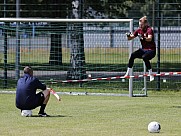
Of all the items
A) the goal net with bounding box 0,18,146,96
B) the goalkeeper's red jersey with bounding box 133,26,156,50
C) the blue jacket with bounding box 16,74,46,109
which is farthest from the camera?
the goal net with bounding box 0,18,146,96

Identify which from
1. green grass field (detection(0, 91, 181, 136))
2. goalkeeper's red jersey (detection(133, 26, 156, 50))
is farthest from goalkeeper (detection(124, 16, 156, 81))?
green grass field (detection(0, 91, 181, 136))

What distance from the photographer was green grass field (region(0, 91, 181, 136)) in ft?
43.6

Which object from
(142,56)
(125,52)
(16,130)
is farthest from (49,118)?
(125,52)

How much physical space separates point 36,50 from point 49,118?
11018 mm

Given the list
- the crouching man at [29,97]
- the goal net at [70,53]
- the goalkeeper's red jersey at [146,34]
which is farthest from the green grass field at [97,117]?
the goal net at [70,53]

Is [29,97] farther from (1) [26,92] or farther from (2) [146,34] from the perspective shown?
(2) [146,34]

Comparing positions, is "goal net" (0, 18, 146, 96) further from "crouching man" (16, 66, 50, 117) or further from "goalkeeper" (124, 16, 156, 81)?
"crouching man" (16, 66, 50, 117)

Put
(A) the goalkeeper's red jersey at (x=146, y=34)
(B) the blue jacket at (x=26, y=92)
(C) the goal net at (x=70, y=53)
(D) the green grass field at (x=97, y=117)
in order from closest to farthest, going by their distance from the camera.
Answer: (D) the green grass field at (x=97, y=117), (B) the blue jacket at (x=26, y=92), (A) the goalkeeper's red jersey at (x=146, y=34), (C) the goal net at (x=70, y=53)

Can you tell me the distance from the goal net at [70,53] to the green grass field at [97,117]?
106 inches

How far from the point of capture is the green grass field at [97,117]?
43.6ft

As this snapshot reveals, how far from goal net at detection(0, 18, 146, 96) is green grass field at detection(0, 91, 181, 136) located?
2693 millimetres

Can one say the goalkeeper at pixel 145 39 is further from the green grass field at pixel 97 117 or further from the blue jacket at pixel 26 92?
the blue jacket at pixel 26 92

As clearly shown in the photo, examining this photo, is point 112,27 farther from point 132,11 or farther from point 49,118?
point 49,118

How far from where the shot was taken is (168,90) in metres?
23.8
